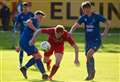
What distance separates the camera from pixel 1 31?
4034cm

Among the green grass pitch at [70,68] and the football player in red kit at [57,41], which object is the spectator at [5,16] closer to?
the green grass pitch at [70,68]

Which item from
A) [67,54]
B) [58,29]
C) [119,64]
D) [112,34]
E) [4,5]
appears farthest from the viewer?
[4,5]

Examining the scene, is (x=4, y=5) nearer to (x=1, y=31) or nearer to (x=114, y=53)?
(x=1, y=31)

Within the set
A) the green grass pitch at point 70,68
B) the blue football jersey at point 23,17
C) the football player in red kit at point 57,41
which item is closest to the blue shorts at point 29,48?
the football player in red kit at point 57,41

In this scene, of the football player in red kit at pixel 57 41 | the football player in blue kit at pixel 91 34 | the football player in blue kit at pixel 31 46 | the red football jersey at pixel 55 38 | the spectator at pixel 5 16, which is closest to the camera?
the football player in red kit at pixel 57 41

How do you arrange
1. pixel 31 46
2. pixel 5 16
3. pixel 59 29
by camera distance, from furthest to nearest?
pixel 5 16 < pixel 31 46 < pixel 59 29

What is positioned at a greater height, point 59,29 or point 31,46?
point 59,29

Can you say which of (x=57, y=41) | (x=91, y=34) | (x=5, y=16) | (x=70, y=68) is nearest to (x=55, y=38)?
(x=57, y=41)

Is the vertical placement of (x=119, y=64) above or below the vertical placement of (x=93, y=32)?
below

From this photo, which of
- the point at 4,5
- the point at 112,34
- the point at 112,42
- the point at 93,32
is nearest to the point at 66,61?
the point at 93,32

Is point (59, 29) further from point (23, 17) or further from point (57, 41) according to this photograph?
point (23, 17)

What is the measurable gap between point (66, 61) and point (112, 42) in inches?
426

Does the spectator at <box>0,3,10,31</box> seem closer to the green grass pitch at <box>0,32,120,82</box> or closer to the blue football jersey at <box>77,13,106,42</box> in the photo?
the green grass pitch at <box>0,32,120,82</box>

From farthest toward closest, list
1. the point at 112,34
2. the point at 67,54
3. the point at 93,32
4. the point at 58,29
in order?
the point at 112,34
the point at 67,54
the point at 93,32
the point at 58,29
